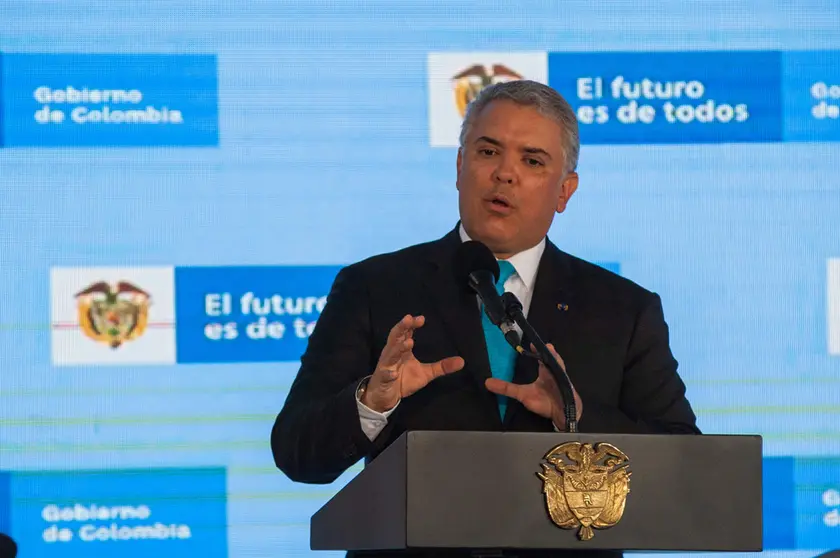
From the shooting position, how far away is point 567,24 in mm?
3730

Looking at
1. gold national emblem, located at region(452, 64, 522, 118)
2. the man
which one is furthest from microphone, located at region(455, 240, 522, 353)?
gold national emblem, located at region(452, 64, 522, 118)

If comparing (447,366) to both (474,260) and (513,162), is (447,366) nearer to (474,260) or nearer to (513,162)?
(474,260)

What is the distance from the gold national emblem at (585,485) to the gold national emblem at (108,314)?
2.05 m

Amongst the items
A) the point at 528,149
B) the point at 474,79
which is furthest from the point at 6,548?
the point at 474,79

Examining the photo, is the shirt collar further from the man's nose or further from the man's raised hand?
the man's raised hand

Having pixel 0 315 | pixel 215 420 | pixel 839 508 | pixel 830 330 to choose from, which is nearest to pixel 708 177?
pixel 830 330

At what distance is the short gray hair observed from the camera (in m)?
2.53

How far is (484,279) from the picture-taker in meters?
2.09

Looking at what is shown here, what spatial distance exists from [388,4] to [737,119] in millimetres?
1091

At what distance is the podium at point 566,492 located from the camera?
5.47 feet

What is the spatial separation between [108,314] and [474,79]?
124 centimetres

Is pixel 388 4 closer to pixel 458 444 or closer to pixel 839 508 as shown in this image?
pixel 839 508

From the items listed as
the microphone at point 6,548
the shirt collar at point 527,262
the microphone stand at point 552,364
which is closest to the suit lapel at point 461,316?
the shirt collar at point 527,262

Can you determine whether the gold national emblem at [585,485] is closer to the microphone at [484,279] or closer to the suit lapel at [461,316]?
the microphone at [484,279]
